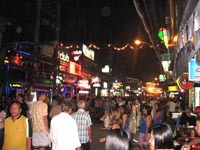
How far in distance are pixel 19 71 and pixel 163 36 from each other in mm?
13250

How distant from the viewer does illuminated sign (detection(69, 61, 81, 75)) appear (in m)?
34.2

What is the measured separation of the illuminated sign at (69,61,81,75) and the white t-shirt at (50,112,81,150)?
28080mm

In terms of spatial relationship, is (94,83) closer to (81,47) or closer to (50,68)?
(81,47)

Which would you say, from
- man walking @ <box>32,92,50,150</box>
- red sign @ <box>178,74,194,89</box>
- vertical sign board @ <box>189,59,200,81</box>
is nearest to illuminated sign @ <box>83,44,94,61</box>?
red sign @ <box>178,74,194,89</box>

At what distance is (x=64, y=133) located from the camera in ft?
19.0

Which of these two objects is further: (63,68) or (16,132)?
(63,68)

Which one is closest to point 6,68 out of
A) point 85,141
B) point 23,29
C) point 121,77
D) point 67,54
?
point 23,29

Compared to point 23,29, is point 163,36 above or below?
below

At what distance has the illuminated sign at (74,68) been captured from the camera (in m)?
34.2

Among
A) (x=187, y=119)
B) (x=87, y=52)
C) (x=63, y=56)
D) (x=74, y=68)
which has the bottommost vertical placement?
(x=187, y=119)

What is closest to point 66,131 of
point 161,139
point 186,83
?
point 161,139

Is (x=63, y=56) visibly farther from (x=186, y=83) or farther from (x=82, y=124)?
(x=82, y=124)

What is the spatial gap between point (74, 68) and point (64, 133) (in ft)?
98.3

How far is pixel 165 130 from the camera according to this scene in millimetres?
3131
